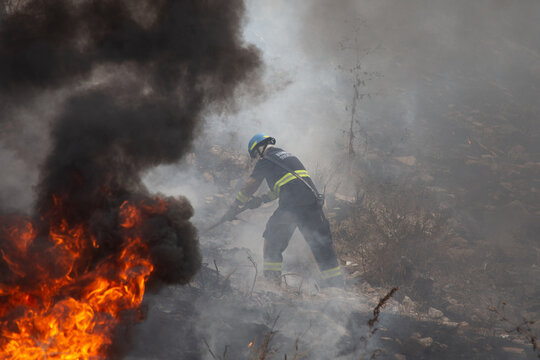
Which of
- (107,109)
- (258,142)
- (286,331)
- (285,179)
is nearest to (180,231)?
(107,109)

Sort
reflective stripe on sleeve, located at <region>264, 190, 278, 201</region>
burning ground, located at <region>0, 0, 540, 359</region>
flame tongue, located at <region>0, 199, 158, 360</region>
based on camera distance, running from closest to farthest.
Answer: flame tongue, located at <region>0, 199, 158, 360</region> → burning ground, located at <region>0, 0, 540, 359</region> → reflective stripe on sleeve, located at <region>264, 190, 278, 201</region>

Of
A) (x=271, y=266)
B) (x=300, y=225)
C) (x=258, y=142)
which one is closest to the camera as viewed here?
(x=271, y=266)

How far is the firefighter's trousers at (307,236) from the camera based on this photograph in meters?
5.48

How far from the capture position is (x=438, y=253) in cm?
644

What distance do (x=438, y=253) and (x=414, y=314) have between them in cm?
174

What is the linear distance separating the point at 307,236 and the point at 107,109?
3109 millimetres

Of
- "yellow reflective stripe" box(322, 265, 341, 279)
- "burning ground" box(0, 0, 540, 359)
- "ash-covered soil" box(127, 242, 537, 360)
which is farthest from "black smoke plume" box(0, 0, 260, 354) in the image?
"yellow reflective stripe" box(322, 265, 341, 279)

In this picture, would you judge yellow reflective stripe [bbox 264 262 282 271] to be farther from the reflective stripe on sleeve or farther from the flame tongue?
the flame tongue

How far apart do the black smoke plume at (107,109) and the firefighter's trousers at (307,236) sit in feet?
6.14

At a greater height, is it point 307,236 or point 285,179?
point 285,179

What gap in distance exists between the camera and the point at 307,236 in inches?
217

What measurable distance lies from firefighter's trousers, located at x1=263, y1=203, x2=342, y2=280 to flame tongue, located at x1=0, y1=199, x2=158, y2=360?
2.28 meters

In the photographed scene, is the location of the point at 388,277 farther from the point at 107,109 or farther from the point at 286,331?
the point at 107,109

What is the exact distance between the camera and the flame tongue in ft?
9.75
